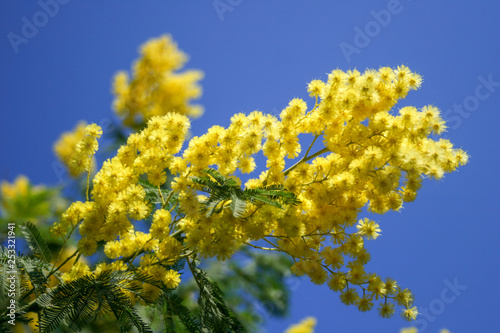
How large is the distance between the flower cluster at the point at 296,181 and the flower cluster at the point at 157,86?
411 cm

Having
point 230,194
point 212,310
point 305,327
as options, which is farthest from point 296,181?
point 305,327

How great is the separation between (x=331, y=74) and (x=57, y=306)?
2.14m

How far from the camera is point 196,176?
8.11ft

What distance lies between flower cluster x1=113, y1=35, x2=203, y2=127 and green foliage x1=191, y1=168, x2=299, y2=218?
4.42 meters

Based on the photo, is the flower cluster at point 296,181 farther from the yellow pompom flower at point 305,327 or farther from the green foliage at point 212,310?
the yellow pompom flower at point 305,327

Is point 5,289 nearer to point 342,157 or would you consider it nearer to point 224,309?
point 224,309

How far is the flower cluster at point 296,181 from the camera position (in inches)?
93.4

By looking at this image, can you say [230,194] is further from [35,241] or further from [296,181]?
[35,241]

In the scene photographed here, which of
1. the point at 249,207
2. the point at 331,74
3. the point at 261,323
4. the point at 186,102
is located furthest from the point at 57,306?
the point at 186,102

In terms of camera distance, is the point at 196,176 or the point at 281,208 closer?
the point at 281,208

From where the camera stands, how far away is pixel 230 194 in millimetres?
2217

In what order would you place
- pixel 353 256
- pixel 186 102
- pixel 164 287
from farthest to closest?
pixel 186 102 → pixel 353 256 → pixel 164 287

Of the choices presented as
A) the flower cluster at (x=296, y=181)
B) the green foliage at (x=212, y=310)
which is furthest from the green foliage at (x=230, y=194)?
the green foliage at (x=212, y=310)

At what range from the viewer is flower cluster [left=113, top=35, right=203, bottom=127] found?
263 inches
